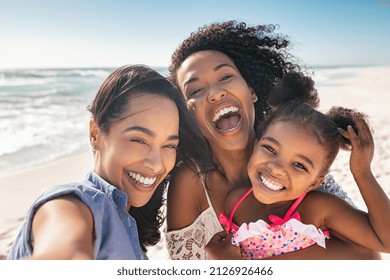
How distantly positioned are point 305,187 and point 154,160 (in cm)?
41

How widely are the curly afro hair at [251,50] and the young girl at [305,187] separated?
10.1 inches

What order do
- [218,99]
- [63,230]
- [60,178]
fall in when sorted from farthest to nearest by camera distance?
[60,178]
[218,99]
[63,230]

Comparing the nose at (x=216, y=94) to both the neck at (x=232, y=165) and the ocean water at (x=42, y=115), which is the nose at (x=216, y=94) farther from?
the ocean water at (x=42, y=115)

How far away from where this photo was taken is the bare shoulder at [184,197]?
1.35m

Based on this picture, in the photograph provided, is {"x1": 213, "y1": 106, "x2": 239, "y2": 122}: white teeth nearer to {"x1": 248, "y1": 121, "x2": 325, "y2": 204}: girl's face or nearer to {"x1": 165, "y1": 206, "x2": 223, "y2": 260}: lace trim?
{"x1": 248, "y1": 121, "x2": 325, "y2": 204}: girl's face

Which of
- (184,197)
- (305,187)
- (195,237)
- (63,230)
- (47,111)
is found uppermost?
(63,230)

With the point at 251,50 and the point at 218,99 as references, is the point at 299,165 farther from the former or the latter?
the point at 251,50

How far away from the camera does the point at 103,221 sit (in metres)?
0.97

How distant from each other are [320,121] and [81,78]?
3.80 meters

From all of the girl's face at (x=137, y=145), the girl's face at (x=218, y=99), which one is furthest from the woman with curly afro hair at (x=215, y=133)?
the girl's face at (x=137, y=145)

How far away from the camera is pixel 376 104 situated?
4.10 metres

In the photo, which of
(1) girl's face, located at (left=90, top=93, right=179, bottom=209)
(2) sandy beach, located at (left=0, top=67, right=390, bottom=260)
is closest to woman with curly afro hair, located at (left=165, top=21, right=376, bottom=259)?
(1) girl's face, located at (left=90, top=93, right=179, bottom=209)

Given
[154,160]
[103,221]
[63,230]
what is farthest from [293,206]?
[63,230]

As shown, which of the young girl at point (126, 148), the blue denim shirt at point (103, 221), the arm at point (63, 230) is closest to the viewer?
the arm at point (63, 230)
